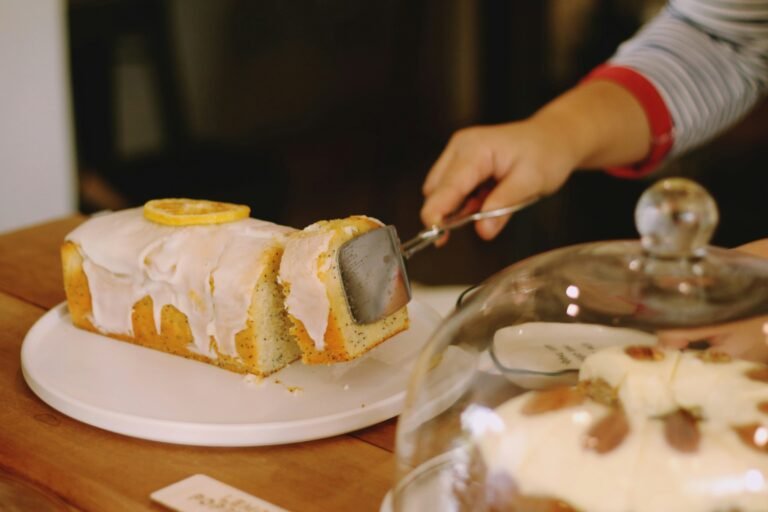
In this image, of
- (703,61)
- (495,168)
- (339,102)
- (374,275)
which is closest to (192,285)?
(374,275)

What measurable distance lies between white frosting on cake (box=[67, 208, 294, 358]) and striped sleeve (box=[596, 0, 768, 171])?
91 centimetres

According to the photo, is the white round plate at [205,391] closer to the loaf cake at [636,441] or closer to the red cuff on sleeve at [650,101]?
the loaf cake at [636,441]

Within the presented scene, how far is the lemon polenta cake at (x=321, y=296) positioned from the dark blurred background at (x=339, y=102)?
7.68 feet

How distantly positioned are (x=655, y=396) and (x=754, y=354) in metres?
0.09

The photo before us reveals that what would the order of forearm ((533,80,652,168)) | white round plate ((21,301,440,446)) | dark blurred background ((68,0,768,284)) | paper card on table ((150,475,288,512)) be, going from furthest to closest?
1. dark blurred background ((68,0,768,284))
2. forearm ((533,80,652,168))
3. white round plate ((21,301,440,446))
4. paper card on table ((150,475,288,512))

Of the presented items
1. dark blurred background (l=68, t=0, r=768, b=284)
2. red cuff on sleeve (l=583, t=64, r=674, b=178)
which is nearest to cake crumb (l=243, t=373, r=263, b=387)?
red cuff on sleeve (l=583, t=64, r=674, b=178)

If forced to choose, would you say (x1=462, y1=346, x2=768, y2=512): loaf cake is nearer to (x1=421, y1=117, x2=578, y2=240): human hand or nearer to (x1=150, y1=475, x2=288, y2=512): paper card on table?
(x1=150, y1=475, x2=288, y2=512): paper card on table

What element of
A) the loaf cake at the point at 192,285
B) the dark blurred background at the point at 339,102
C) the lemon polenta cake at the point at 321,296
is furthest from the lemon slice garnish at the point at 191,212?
the dark blurred background at the point at 339,102

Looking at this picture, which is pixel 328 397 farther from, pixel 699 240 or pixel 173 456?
pixel 699 240

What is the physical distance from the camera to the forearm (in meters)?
1.60

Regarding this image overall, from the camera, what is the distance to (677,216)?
0.64m

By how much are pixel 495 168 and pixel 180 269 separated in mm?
566

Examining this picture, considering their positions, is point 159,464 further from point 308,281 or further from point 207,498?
point 308,281

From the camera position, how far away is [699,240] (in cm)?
66
